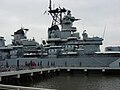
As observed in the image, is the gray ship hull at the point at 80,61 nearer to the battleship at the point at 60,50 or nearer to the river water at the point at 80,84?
the battleship at the point at 60,50

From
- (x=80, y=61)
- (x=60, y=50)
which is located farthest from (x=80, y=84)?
(x=60, y=50)

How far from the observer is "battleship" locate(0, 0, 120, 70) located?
52.8m

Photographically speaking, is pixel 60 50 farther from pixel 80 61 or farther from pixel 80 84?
pixel 80 84

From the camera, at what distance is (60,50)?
196 feet

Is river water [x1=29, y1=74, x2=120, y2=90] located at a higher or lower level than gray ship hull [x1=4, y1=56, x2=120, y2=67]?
lower

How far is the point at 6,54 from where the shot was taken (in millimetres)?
64875

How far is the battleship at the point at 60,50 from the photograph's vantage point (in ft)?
173

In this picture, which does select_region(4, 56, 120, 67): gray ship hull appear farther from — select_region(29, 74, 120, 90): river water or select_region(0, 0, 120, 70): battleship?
select_region(29, 74, 120, 90): river water

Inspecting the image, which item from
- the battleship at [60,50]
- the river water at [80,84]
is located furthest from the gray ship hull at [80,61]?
the river water at [80,84]

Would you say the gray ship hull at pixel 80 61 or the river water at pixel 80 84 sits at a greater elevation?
the gray ship hull at pixel 80 61

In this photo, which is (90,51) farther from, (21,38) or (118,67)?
(21,38)

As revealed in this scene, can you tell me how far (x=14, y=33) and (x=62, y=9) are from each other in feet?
52.6

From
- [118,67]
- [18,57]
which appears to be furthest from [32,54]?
[118,67]

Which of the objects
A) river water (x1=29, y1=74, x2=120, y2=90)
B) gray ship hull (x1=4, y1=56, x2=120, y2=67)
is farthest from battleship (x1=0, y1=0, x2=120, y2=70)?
river water (x1=29, y1=74, x2=120, y2=90)
